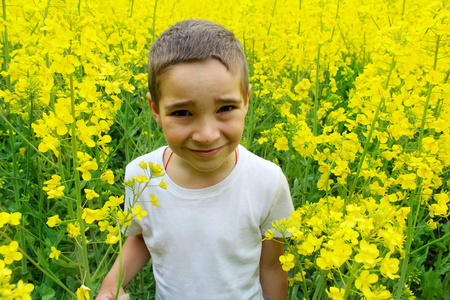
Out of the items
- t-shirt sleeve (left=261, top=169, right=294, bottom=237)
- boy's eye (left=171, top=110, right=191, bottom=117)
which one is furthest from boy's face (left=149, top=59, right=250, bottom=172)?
t-shirt sleeve (left=261, top=169, right=294, bottom=237)

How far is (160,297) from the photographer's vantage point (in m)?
1.68

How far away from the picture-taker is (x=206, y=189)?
150 cm

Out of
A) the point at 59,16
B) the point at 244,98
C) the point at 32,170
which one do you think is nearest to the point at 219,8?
the point at 32,170

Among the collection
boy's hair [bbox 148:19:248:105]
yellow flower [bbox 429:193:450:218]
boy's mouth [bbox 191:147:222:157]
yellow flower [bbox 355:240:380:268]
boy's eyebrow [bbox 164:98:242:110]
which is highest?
boy's hair [bbox 148:19:248:105]

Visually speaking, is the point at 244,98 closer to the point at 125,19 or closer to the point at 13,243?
the point at 13,243

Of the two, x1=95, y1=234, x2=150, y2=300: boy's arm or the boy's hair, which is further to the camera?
x1=95, y1=234, x2=150, y2=300: boy's arm

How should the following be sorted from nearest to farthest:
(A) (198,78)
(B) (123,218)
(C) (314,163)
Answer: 1. (B) (123,218)
2. (A) (198,78)
3. (C) (314,163)

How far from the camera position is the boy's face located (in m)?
1.22

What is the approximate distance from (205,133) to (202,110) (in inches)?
2.9

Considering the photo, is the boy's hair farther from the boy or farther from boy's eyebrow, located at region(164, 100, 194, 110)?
boy's eyebrow, located at region(164, 100, 194, 110)

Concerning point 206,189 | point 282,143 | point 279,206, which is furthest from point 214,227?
point 282,143

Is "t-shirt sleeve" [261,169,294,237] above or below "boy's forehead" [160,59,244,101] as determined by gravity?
below

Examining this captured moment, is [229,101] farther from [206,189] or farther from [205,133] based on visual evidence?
[206,189]

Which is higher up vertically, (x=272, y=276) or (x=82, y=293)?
(x=82, y=293)
